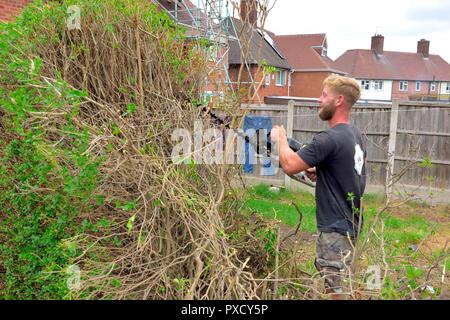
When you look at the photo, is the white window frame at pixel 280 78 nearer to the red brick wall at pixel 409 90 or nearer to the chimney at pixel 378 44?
the chimney at pixel 378 44

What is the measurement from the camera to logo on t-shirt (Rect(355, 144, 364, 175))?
3342mm

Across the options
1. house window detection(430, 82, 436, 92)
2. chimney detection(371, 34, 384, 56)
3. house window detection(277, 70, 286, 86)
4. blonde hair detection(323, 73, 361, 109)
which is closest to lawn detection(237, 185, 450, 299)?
blonde hair detection(323, 73, 361, 109)

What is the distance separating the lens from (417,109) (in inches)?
378

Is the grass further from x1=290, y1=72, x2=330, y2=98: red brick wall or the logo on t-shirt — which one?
x1=290, y1=72, x2=330, y2=98: red brick wall

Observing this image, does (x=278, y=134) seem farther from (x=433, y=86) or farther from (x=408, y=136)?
(x=433, y=86)

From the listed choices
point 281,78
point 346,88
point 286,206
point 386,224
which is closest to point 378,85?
point 281,78

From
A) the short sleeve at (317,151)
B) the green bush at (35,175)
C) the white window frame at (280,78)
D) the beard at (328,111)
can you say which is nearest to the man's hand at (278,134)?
the short sleeve at (317,151)

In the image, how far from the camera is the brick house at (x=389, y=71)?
177 ft

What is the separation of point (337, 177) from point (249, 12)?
134 cm

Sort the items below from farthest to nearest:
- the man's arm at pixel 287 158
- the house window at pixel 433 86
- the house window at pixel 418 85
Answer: the house window at pixel 433 86 → the house window at pixel 418 85 → the man's arm at pixel 287 158

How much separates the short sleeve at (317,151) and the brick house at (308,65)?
41.8m

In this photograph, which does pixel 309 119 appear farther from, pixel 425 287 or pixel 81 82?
pixel 425 287
